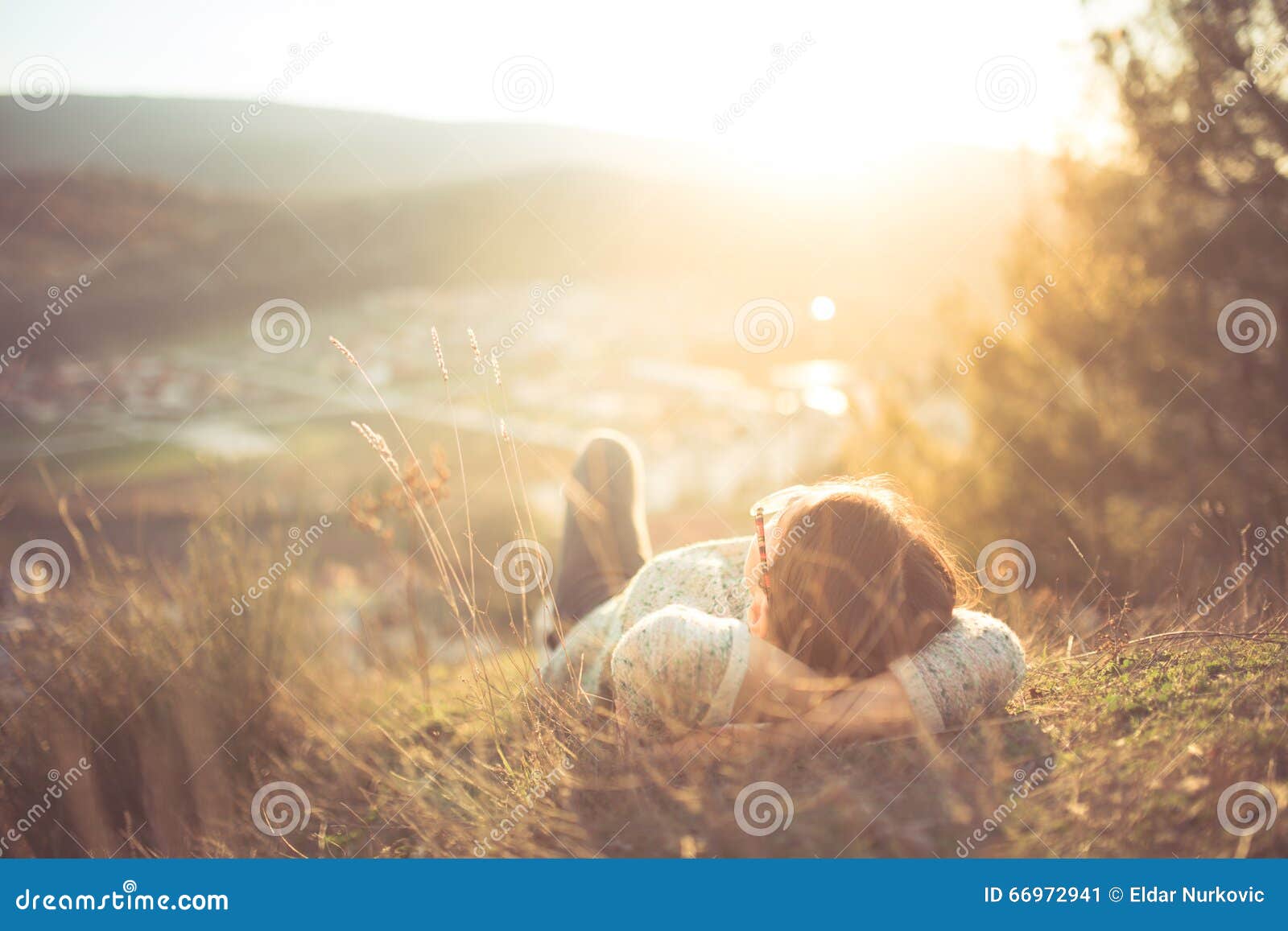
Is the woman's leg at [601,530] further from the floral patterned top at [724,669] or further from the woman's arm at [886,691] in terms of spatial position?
the woman's arm at [886,691]

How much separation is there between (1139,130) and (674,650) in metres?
6.09

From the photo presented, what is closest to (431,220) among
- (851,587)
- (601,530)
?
(601,530)

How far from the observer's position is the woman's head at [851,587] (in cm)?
157

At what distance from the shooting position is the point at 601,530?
300cm

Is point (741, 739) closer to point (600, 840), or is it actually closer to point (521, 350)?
point (600, 840)

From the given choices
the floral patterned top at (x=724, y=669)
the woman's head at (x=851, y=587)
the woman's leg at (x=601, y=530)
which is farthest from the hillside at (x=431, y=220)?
the woman's head at (x=851, y=587)

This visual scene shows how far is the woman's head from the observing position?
5.15 feet

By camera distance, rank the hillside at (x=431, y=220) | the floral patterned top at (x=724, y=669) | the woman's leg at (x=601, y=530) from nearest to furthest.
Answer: the floral patterned top at (x=724, y=669)
the woman's leg at (x=601, y=530)
the hillside at (x=431, y=220)

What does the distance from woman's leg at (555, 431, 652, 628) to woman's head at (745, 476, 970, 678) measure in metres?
1.37

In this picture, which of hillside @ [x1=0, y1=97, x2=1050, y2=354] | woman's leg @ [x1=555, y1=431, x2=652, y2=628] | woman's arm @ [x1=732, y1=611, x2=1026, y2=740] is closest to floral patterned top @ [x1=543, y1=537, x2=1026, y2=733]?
woman's arm @ [x1=732, y1=611, x2=1026, y2=740]

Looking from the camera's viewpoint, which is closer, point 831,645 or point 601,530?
point 831,645

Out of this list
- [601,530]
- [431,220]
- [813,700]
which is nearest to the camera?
[813,700]

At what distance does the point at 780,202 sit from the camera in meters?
28.8

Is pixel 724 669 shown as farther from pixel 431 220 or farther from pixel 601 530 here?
pixel 431 220
